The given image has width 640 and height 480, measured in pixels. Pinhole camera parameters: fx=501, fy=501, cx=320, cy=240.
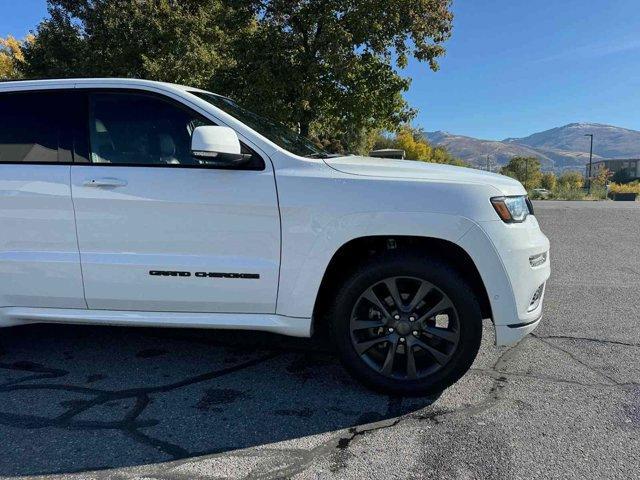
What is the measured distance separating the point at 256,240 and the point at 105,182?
101 centimetres

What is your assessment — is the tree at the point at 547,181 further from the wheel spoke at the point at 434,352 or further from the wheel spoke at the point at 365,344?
the wheel spoke at the point at 365,344

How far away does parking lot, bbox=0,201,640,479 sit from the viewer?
2.44 meters

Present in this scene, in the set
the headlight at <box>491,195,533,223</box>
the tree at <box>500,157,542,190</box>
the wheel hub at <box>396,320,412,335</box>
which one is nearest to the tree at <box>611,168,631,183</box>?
the tree at <box>500,157,542,190</box>

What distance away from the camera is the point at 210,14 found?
1969cm

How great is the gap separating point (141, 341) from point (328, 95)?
41.2ft

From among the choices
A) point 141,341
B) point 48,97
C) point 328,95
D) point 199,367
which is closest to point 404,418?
point 199,367

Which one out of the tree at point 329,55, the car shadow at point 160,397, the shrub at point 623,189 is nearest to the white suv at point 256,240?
the car shadow at point 160,397

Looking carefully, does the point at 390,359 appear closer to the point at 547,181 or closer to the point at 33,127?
the point at 33,127

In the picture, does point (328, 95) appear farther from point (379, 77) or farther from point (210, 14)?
point (210, 14)

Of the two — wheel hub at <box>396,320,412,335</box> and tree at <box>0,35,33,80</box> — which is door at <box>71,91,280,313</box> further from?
tree at <box>0,35,33,80</box>

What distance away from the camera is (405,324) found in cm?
307

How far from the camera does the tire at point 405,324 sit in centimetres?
296

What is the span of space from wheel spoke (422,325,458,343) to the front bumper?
0.26 metres

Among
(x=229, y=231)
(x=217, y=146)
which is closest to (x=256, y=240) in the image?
(x=229, y=231)
